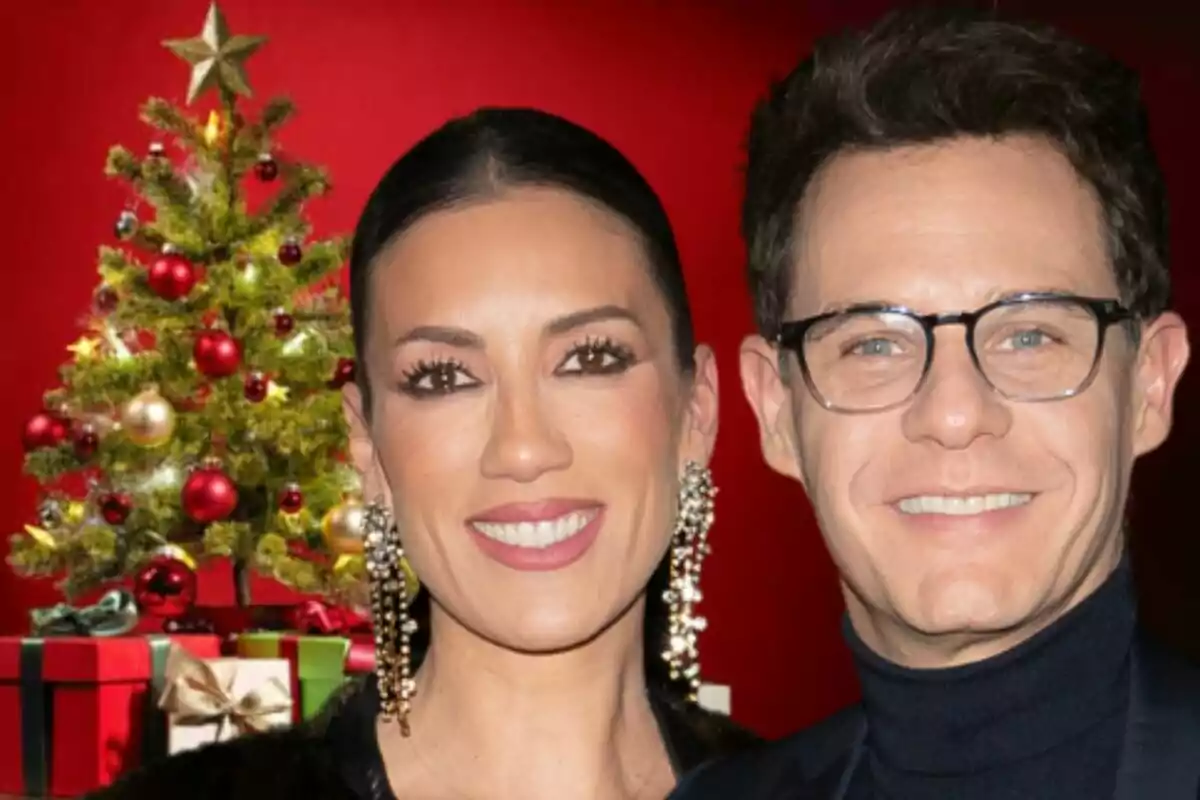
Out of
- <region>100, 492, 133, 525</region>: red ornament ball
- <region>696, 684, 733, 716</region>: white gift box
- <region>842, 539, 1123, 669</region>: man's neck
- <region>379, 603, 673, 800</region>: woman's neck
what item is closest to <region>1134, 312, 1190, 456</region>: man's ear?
<region>842, 539, 1123, 669</region>: man's neck

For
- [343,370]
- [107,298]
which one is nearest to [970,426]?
[343,370]

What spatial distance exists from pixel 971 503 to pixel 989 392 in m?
0.10

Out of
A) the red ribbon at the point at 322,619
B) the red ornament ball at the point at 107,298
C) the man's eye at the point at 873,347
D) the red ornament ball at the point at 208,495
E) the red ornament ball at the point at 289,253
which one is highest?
the red ornament ball at the point at 289,253

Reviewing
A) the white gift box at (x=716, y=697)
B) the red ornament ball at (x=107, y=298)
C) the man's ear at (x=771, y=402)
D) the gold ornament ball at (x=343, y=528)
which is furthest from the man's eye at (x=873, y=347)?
the red ornament ball at (x=107, y=298)

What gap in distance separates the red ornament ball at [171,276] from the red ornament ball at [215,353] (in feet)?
0.34

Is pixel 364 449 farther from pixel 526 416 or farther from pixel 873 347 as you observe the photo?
pixel 873 347

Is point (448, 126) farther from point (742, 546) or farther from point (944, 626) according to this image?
point (742, 546)

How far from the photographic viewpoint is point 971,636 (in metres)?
1.52

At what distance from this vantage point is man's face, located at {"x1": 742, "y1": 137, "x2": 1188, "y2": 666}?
1458 mm

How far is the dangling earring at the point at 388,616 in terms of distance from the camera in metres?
1.88

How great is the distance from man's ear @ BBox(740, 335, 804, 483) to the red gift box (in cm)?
168

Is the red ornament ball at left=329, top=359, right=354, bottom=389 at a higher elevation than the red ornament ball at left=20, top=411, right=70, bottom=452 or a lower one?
higher

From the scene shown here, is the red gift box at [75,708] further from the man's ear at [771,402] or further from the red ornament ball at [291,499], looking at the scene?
the man's ear at [771,402]

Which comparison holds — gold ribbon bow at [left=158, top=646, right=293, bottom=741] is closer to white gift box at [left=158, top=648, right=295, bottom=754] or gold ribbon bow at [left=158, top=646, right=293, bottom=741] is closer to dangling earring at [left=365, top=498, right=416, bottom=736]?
white gift box at [left=158, top=648, right=295, bottom=754]
